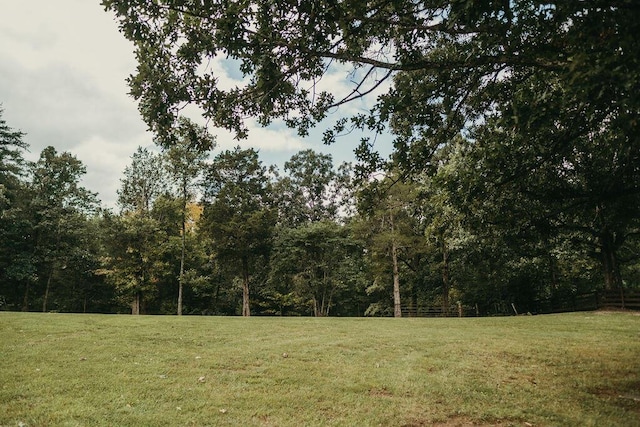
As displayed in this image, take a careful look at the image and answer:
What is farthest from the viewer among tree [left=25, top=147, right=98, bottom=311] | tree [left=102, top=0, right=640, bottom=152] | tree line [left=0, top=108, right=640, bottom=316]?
tree [left=25, top=147, right=98, bottom=311]

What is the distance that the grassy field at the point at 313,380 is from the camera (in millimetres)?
5035

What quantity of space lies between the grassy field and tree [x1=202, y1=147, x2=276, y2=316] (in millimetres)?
19395

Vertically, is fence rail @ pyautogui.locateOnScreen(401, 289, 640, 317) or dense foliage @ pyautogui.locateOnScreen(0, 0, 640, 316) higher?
dense foliage @ pyautogui.locateOnScreen(0, 0, 640, 316)

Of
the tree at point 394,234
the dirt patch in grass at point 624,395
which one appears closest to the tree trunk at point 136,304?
the tree at point 394,234

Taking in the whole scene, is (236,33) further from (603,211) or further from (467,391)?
(603,211)

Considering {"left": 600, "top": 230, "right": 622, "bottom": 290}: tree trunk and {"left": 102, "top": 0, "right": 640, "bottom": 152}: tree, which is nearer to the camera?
{"left": 102, "top": 0, "right": 640, "bottom": 152}: tree

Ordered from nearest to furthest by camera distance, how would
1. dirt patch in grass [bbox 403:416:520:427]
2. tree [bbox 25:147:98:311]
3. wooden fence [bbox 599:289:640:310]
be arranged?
dirt patch in grass [bbox 403:416:520:427], wooden fence [bbox 599:289:640:310], tree [bbox 25:147:98:311]

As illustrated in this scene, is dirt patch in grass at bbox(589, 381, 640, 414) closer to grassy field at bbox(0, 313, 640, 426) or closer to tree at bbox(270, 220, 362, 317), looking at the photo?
grassy field at bbox(0, 313, 640, 426)

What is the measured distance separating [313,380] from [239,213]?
83.9ft

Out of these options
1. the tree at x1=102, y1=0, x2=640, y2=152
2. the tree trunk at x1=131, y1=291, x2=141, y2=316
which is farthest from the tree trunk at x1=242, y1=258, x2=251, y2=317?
the tree at x1=102, y1=0, x2=640, y2=152

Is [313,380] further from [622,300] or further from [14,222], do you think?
[14,222]

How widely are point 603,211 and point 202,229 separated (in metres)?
27.2

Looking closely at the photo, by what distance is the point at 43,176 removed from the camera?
34.4 metres

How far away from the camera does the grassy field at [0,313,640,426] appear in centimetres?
504
